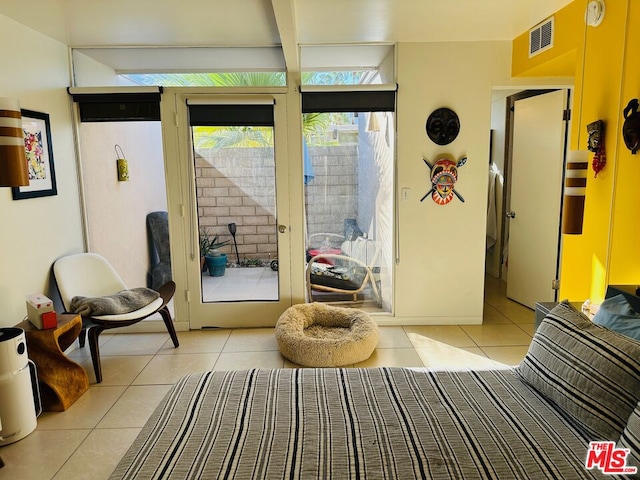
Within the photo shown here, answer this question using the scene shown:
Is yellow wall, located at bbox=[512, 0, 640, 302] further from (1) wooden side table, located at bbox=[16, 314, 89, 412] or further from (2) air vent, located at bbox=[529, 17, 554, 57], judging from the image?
(1) wooden side table, located at bbox=[16, 314, 89, 412]

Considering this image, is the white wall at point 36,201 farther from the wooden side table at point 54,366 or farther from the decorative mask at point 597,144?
the decorative mask at point 597,144

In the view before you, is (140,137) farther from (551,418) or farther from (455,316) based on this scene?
(551,418)

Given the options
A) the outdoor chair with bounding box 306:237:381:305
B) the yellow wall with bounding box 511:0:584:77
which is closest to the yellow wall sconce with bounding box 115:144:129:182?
the outdoor chair with bounding box 306:237:381:305

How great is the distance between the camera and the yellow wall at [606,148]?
238 centimetres

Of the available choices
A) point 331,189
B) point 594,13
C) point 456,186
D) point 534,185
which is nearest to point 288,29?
point 331,189

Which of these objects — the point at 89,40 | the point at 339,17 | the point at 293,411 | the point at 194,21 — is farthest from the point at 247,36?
the point at 293,411

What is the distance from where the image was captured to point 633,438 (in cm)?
135

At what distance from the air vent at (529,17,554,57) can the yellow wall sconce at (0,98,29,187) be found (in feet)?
11.4

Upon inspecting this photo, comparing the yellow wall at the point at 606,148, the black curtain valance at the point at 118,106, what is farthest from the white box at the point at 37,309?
the yellow wall at the point at 606,148

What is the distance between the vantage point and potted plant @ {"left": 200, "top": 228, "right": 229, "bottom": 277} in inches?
161

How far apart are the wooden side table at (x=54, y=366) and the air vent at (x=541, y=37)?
12.5 ft

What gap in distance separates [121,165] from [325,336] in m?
2.46

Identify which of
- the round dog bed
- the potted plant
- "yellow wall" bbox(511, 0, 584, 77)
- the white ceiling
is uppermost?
the white ceiling

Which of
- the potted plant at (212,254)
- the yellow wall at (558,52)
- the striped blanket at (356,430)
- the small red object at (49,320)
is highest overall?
the yellow wall at (558,52)
